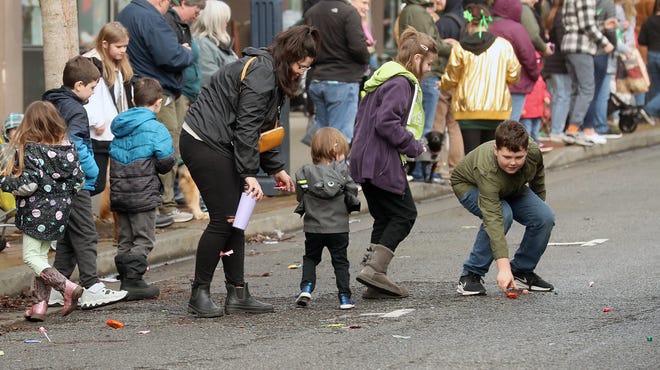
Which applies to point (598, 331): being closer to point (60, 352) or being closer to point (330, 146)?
point (330, 146)

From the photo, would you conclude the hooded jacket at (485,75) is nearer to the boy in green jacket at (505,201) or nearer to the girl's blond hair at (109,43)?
the girl's blond hair at (109,43)

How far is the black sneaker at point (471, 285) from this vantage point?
801 cm

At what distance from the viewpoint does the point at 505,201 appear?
317 inches

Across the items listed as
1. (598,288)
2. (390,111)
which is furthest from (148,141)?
(598,288)

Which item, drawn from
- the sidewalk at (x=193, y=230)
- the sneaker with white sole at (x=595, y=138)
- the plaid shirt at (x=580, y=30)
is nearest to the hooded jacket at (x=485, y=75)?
the sidewalk at (x=193, y=230)

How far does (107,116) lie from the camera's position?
9.39 metres

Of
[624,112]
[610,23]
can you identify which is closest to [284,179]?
[610,23]

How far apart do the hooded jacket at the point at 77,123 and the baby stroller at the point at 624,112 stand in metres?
10.5

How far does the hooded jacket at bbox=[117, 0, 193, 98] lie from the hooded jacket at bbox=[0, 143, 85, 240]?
9.26 ft

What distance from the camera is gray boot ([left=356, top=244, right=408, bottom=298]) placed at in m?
8.00

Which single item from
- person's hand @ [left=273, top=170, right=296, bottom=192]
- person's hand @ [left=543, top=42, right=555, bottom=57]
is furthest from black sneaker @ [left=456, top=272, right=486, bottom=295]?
person's hand @ [left=543, top=42, right=555, bottom=57]

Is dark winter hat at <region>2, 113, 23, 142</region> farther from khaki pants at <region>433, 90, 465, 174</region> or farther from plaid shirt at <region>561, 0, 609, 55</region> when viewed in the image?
plaid shirt at <region>561, 0, 609, 55</region>

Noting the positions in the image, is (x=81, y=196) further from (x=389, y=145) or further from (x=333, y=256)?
(x=389, y=145)

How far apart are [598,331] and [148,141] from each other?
10.4 ft
